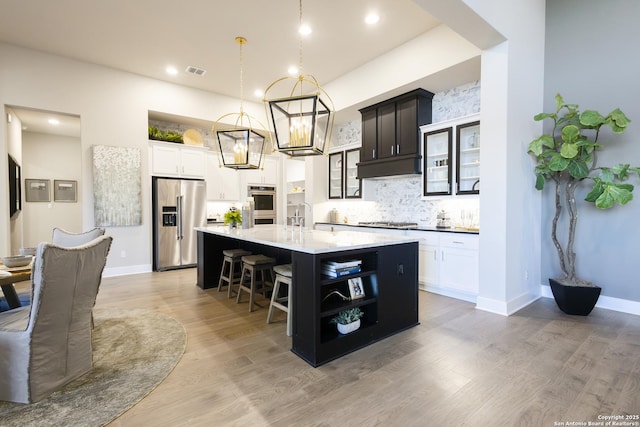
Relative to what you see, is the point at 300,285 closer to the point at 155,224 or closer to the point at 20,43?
the point at 155,224

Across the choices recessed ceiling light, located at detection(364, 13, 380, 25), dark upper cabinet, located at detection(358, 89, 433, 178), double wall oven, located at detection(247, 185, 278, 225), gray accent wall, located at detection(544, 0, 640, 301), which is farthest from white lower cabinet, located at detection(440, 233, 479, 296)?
double wall oven, located at detection(247, 185, 278, 225)

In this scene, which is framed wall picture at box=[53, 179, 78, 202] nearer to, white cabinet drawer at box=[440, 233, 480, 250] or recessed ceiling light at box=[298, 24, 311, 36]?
recessed ceiling light at box=[298, 24, 311, 36]

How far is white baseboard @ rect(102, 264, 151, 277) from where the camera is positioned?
5.10 meters

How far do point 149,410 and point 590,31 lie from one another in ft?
18.3

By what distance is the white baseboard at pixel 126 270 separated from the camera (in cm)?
510

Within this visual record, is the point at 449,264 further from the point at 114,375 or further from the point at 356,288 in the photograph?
the point at 114,375

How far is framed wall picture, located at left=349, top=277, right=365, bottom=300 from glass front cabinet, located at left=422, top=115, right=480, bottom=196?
7.73 feet

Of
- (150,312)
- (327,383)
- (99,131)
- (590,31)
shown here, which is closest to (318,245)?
(327,383)

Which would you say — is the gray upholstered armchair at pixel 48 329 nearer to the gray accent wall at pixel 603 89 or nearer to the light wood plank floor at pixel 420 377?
the light wood plank floor at pixel 420 377

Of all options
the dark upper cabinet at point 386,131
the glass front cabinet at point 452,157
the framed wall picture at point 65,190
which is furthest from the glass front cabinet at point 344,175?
the framed wall picture at point 65,190

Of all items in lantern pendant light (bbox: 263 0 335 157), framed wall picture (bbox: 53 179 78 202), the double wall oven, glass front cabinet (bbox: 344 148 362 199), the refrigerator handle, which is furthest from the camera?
framed wall picture (bbox: 53 179 78 202)

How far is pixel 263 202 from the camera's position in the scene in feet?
23.3

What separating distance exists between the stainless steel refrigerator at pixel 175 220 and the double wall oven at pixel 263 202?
4.25ft

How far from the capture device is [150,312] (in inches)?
131
